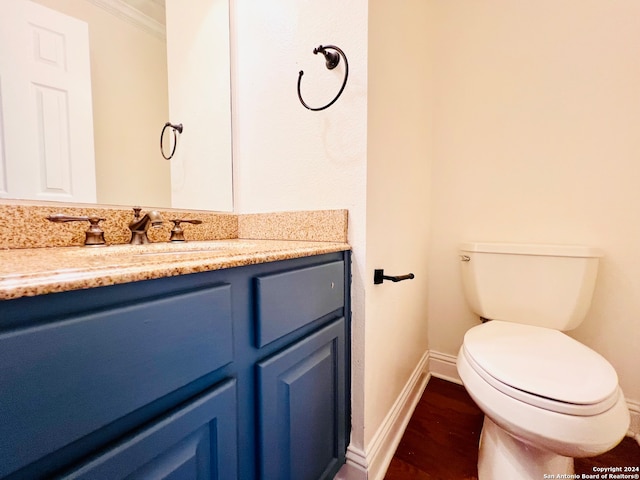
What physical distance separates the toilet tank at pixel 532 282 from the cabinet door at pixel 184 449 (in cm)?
111

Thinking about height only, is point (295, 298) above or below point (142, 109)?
below

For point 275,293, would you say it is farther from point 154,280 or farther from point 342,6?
point 342,6

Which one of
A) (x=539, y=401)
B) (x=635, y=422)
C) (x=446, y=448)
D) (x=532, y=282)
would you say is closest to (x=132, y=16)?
(x=539, y=401)

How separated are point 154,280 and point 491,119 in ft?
5.06

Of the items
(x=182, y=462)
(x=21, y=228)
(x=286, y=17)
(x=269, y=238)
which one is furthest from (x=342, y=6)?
(x=182, y=462)

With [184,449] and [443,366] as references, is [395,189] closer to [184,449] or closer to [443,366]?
[184,449]

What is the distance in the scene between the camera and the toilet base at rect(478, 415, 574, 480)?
0.74 meters

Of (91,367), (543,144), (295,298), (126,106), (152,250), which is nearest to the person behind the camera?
(91,367)

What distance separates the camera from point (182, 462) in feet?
1.29

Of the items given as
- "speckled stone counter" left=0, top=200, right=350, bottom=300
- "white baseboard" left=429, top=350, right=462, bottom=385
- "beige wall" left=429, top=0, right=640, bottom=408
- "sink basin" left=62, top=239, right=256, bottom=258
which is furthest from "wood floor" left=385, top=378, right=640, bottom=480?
"sink basin" left=62, top=239, right=256, bottom=258

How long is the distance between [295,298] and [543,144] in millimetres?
1330

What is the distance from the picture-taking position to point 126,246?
0.73 metres

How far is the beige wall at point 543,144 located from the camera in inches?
41.7

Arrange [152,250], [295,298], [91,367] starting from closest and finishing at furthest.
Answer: [91,367] < [295,298] < [152,250]
